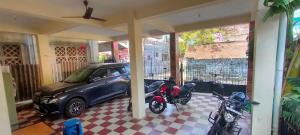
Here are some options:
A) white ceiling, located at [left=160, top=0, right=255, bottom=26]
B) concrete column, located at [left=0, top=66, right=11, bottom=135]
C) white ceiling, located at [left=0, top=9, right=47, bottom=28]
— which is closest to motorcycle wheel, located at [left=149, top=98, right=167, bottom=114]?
white ceiling, located at [left=160, top=0, right=255, bottom=26]

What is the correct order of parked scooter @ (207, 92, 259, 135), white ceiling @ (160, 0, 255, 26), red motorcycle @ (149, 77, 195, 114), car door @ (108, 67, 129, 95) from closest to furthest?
1. parked scooter @ (207, 92, 259, 135)
2. white ceiling @ (160, 0, 255, 26)
3. red motorcycle @ (149, 77, 195, 114)
4. car door @ (108, 67, 129, 95)

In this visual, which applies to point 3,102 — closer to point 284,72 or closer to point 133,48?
point 133,48

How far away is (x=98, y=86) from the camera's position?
421 cm

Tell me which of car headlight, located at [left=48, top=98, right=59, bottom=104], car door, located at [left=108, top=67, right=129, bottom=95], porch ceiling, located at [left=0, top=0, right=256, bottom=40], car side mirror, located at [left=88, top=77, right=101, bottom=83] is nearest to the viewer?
porch ceiling, located at [left=0, top=0, right=256, bottom=40]

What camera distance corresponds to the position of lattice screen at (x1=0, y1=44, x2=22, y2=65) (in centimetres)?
462

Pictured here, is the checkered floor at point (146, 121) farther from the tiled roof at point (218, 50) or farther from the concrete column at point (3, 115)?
the tiled roof at point (218, 50)

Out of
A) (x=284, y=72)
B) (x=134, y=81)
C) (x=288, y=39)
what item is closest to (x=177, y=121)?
(x=134, y=81)

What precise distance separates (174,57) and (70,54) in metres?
4.34

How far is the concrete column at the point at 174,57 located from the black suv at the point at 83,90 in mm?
1757

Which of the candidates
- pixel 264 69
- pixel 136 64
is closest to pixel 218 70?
pixel 136 64

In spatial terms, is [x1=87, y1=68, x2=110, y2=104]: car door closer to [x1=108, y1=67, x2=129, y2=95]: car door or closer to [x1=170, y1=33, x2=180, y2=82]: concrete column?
[x1=108, y1=67, x2=129, y2=95]: car door

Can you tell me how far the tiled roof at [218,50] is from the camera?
598 cm

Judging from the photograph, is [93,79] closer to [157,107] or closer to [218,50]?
[157,107]

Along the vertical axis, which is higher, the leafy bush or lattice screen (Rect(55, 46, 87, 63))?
lattice screen (Rect(55, 46, 87, 63))
